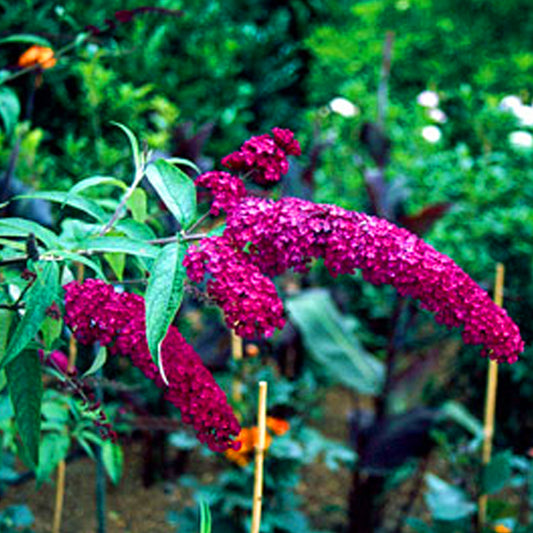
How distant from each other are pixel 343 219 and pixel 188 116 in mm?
3105

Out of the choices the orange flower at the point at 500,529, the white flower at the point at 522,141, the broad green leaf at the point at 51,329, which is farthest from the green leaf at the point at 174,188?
the white flower at the point at 522,141

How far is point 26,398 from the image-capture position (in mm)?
988

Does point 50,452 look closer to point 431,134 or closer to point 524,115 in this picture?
point 431,134

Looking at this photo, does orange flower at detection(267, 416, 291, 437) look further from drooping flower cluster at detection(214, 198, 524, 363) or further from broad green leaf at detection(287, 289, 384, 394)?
drooping flower cluster at detection(214, 198, 524, 363)

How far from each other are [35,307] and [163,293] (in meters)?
0.16

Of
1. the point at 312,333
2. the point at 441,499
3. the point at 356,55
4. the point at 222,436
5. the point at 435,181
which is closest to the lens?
the point at 222,436

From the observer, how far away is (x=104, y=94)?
8.95 ft

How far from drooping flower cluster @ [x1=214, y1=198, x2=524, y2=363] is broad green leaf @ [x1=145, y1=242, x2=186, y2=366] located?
0.25 feet

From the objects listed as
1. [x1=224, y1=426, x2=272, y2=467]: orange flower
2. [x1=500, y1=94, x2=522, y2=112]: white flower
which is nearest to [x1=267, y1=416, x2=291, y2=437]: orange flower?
[x1=224, y1=426, x2=272, y2=467]: orange flower

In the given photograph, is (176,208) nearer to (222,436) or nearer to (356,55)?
(222,436)

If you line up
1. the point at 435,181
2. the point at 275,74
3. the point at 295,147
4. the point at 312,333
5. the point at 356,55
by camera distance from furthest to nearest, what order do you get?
1. the point at 356,55
2. the point at 275,74
3. the point at 435,181
4. the point at 312,333
5. the point at 295,147

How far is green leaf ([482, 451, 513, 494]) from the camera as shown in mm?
2035

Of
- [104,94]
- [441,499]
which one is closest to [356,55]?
[104,94]

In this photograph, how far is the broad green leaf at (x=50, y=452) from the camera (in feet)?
5.32
